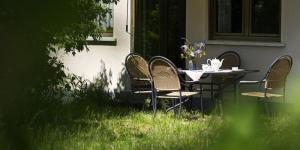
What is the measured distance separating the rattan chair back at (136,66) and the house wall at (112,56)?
133 centimetres

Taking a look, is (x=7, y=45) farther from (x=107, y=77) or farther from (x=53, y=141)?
(x=107, y=77)

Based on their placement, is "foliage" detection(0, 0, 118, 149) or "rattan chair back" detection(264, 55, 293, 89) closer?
"foliage" detection(0, 0, 118, 149)

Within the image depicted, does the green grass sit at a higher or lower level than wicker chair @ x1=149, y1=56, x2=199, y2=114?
lower

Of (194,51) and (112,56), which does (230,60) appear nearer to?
(194,51)

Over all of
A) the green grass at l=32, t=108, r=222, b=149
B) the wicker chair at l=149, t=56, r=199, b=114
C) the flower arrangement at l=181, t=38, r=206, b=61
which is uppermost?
the flower arrangement at l=181, t=38, r=206, b=61

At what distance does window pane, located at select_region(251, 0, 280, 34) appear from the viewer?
9.82 m

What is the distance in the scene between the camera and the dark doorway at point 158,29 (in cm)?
1134

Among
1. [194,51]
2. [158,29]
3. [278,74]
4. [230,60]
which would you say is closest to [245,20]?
[230,60]

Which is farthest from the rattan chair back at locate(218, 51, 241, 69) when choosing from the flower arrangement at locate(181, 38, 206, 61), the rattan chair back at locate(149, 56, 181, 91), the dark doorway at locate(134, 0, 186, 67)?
the rattan chair back at locate(149, 56, 181, 91)

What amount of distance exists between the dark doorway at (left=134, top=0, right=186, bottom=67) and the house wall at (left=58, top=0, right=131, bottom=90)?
0.25m

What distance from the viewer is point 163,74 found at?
8.70 metres

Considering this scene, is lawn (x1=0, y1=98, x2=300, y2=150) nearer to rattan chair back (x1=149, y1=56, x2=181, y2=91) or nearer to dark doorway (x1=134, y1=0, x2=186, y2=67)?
rattan chair back (x1=149, y1=56, x2=181, y2=91)

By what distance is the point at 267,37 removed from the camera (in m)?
9.89

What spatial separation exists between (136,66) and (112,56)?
5.35ft
